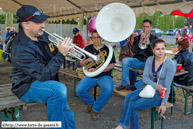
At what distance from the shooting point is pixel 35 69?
1.78 metres

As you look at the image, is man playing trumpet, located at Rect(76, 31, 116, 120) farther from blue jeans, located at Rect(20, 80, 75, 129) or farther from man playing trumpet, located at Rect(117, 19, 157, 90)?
blue jeans, located at Rect(20, 80, 75, 129)

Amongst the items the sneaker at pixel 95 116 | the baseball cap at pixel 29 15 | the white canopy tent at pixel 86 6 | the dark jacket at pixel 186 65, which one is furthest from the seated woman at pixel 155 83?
the white canopy tent at pixel 86 6

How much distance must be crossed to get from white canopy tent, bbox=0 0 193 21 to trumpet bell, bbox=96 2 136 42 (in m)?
1.90

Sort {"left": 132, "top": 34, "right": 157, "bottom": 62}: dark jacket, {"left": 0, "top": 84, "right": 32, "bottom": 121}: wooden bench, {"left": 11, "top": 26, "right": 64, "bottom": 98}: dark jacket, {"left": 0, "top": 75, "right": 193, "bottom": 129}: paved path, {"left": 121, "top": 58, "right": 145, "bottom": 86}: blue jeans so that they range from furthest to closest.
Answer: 1. {"left": 132, "top": 34, "right": 157, "bottom": 62}: dark jacket
2. {"left": 121, "top": 58, "right": 145, "bottom": 86}: blue jeans
3. {"left": 0, "top": 75, "right": 193, "bottom": 129}: paved path
4. {"left": 0, "top": 84, "right": 32, "bottom": 121}: wooden bench
5. {"left": 11, "top": 26, "right": 64, "bottom": 98}: dark jacket

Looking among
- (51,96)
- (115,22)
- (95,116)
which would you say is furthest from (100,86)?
(51,96)

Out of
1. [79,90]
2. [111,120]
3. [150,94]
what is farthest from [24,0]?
[150,94]

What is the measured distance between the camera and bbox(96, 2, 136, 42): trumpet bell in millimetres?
2979

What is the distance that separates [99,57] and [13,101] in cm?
142

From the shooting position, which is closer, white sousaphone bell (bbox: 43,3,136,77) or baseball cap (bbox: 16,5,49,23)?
baseball cap (bbox: 16,5,49,23)

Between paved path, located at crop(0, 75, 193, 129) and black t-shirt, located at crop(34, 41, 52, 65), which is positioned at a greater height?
black t-shirt, located at crop(34, 41, 52, 65)

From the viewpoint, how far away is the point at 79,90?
3.08 meters

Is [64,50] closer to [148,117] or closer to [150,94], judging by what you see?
[150,94]

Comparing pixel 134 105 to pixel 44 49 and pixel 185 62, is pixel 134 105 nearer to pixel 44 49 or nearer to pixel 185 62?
pixel 44 49

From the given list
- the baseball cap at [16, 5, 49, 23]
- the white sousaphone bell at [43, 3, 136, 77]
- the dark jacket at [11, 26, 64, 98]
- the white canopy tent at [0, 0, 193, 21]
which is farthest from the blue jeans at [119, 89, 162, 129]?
the white canopy tent at [0, 0, 193, 21]
